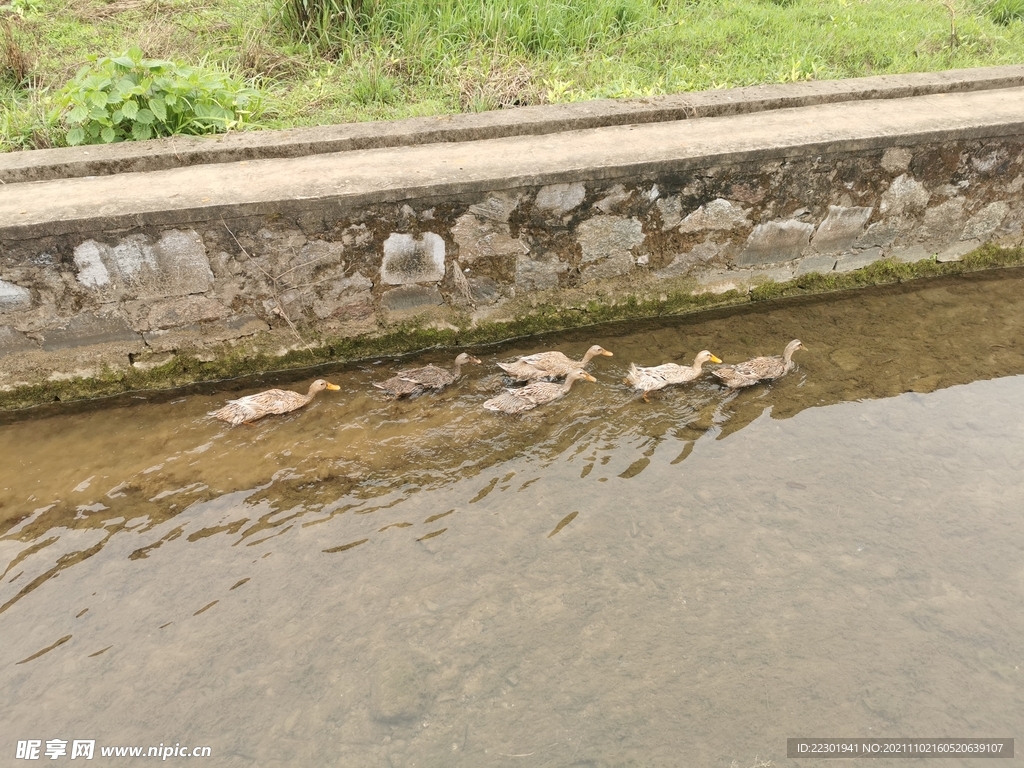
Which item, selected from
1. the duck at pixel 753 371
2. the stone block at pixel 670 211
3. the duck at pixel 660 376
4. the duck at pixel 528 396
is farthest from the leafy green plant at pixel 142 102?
the duck at pixel 753 371

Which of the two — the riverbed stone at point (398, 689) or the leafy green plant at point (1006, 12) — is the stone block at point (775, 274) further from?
the leafy green plant at point (1006, 12)

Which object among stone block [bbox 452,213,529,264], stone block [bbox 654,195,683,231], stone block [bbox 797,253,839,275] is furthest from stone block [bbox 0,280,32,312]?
stone block [bbox 797,253,839,275]

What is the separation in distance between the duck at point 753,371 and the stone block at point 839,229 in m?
1.39

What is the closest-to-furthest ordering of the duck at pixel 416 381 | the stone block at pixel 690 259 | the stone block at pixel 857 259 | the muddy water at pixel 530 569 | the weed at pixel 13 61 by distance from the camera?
the muddy water at pixel 530 569
the duck at pixel 416 381
the stone block at pixel 690 259
the stone block at pixel 857 259
the weed at pixel 13 61

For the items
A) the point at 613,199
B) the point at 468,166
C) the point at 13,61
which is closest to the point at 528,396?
the point at 613,199

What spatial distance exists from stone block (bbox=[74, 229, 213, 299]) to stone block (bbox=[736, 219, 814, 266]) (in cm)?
460

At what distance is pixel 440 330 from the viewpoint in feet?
20.5

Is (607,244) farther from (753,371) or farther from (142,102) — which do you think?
(142,102)

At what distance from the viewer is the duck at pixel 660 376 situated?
18.6ft

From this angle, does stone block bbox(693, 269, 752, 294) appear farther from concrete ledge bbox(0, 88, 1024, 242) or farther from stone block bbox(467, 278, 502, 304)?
stone block bbox(467, 278, 502, 304)

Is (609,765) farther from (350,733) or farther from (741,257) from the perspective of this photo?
(741,257)

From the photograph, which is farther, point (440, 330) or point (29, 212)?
point (440, 330)

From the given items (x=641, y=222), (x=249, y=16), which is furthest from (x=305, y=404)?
(x=249, y=16)

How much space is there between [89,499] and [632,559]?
367 cm
